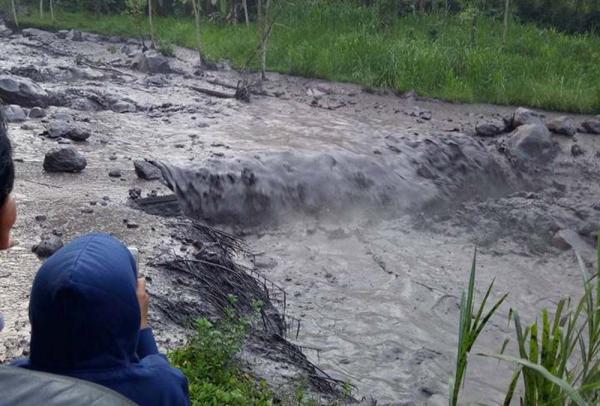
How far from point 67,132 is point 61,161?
4.74ft

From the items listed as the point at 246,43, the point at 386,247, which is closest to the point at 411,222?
the point at 386,247

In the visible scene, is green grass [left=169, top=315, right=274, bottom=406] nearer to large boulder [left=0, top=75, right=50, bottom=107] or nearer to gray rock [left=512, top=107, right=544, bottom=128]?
large boulder [left=0, top=75, right=50, bottom=107]

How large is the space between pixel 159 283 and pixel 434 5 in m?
16.1

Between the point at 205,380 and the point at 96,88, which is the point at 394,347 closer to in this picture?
the point at 205,380

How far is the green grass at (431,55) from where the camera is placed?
12992 millimetres

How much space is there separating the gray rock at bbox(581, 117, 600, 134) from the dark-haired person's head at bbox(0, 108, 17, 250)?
10453mm

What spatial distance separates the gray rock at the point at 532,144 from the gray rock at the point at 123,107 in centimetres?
511

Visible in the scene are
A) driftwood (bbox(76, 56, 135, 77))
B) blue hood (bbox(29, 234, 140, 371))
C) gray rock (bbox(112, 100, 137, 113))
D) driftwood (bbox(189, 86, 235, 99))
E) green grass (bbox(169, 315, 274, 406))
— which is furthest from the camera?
driftwood (bbox(76, 56, 135, 77))

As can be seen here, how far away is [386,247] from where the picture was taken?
791 centimetres

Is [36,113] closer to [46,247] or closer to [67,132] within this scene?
[67,132]

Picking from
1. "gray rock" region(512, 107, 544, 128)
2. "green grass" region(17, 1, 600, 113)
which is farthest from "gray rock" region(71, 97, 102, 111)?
"gray rock" region(512, 107, 544, 128)

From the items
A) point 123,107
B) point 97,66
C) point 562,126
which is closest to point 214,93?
point 123,107

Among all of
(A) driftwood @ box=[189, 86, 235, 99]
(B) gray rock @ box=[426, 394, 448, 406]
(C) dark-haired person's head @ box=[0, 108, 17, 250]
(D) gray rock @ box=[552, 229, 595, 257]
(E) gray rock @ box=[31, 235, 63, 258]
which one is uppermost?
(C) dark-haired person's head @ box=[0, 108, 17, 250]

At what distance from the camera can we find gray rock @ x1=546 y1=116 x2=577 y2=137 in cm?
1100
